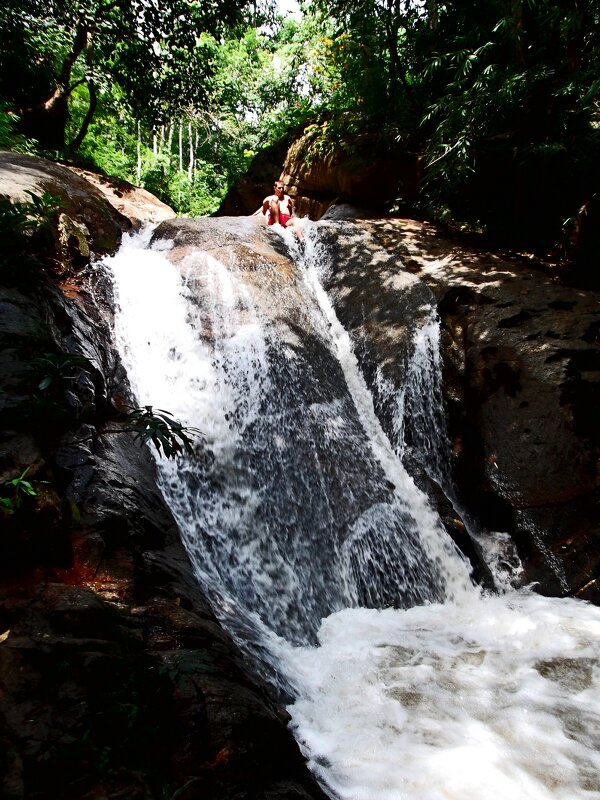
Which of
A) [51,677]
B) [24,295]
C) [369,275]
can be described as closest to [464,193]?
[369,275]

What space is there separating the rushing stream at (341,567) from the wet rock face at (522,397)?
33cm

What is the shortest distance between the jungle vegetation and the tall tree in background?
0.03 meters

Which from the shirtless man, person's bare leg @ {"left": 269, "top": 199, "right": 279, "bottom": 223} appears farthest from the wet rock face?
person's bare leg @ {"left": 269, "top": 199, "right": 279, "bottom": 223}

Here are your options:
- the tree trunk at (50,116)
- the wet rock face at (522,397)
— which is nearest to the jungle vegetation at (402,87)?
the tree trunk at (50,116)

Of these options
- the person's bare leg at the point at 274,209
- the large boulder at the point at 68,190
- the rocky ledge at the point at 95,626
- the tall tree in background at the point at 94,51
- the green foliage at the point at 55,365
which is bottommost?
the rocky ledge at the point at 95,626

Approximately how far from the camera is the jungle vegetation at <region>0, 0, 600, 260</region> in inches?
282

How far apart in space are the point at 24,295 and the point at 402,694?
3.95 metres

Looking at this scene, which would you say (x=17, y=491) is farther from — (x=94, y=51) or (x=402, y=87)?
(x=94, y=51)

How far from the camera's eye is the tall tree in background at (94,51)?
34.8ft

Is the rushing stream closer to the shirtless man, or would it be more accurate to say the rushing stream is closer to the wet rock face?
the wet rock face

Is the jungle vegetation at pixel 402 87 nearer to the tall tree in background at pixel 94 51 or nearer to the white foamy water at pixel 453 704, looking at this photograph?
the tall tree in background at pixel 94 51

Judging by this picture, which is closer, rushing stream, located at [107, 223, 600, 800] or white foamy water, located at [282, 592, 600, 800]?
white foamy water, located at [282, 592, 600, 800]

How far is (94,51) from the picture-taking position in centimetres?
1184

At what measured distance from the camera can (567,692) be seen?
10.8 ft
